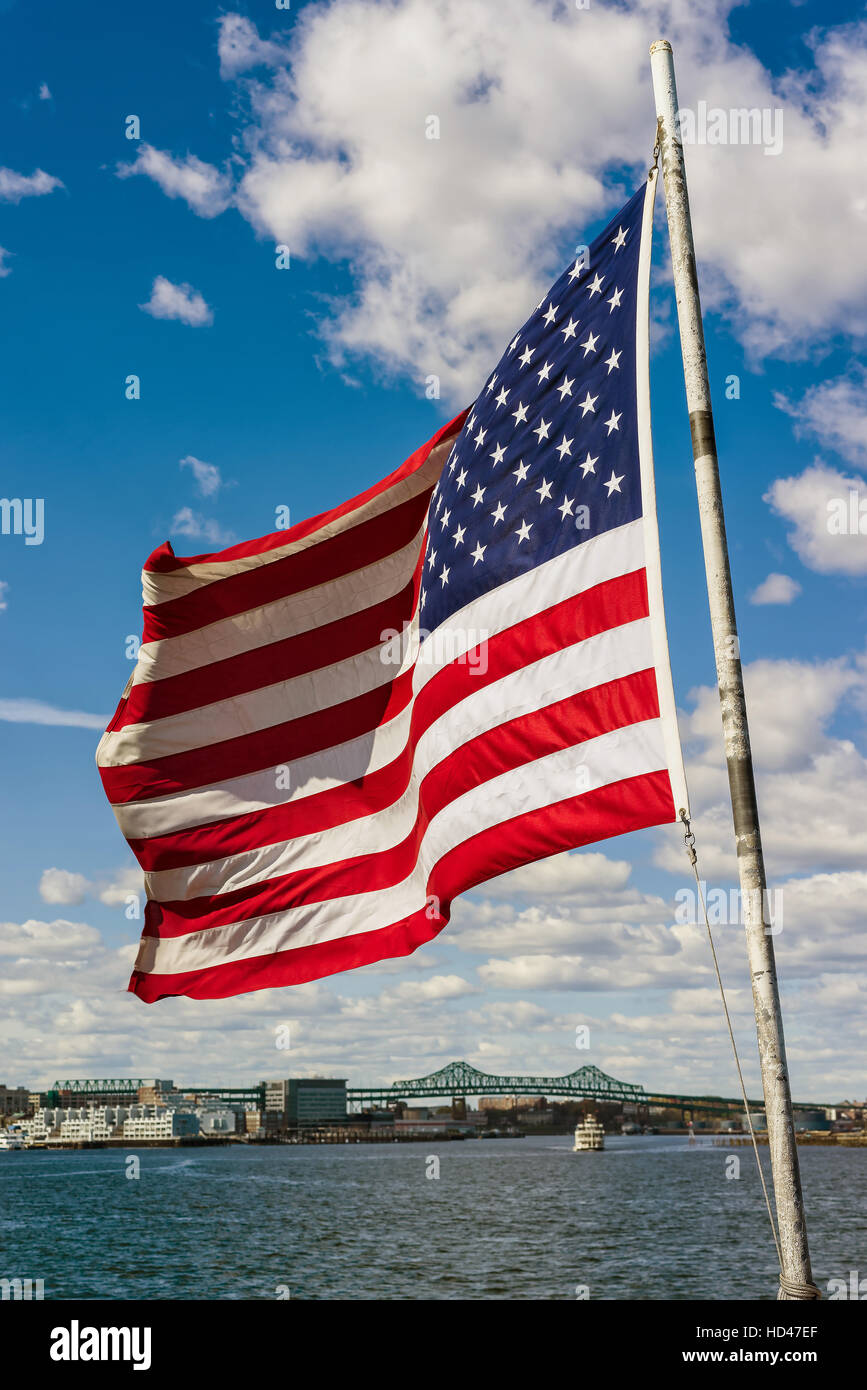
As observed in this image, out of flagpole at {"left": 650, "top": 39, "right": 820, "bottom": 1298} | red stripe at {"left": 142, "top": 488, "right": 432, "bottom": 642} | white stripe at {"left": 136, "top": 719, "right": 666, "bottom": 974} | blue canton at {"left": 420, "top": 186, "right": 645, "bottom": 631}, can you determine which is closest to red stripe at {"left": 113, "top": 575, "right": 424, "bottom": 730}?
red stripe at {"left": 142, "top": 488, "right": 432, "bottom": 642}

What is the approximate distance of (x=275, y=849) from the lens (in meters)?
13.4

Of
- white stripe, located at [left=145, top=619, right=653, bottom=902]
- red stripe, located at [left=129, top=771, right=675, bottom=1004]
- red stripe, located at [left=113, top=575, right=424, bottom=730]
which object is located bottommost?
red stripe, located at [left=129, top=771, right=675, bottom=1004]

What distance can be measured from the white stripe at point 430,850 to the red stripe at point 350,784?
859 millimetres

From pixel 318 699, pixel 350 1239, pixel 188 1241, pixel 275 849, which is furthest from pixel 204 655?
pixel 188 1241

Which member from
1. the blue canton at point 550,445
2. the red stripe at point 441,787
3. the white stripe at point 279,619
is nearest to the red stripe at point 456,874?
the red stripe at point 441,787

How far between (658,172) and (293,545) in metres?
5.76

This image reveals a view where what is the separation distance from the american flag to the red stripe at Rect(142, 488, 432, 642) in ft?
0.08

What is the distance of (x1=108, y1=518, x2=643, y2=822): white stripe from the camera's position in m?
10.7

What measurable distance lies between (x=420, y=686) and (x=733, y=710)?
4.28m

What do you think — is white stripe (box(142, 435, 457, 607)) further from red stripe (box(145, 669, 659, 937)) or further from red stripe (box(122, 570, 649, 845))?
red stripe (box(145, 669, 659, 937))

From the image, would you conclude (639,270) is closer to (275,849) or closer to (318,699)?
(318,699)

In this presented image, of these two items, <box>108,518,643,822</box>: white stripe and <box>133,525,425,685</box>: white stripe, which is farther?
<box>133,525,425,685</box>: white stripe

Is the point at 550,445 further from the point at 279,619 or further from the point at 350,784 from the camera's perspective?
the point at 350,784

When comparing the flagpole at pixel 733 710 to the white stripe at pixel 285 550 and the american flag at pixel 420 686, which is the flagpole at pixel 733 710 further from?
the white stripe at pixel 285 550
